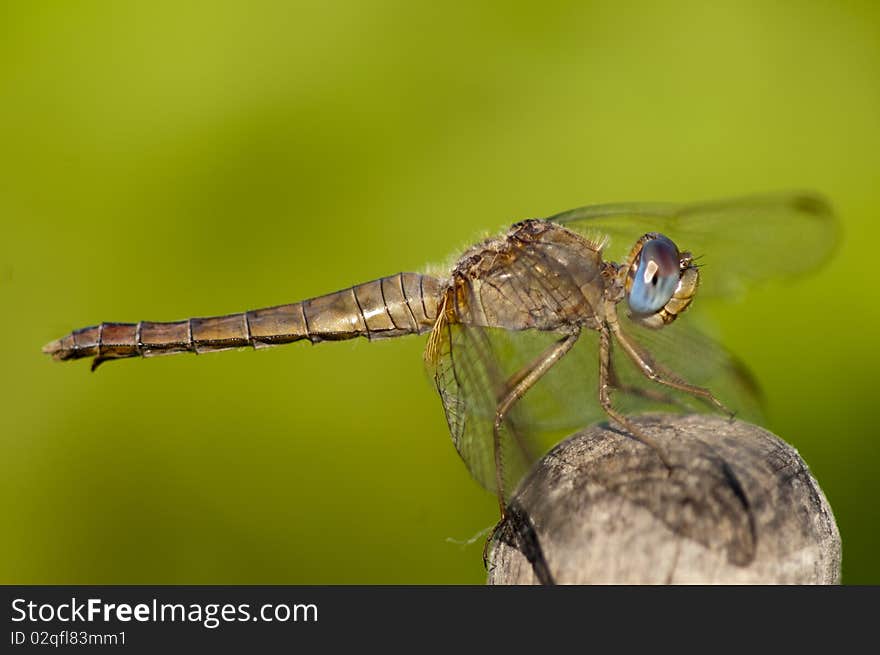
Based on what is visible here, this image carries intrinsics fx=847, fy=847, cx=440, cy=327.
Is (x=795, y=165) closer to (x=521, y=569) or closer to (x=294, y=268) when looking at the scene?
(x=294, y=268)

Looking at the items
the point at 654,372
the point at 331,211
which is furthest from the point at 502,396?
the point at 331,211

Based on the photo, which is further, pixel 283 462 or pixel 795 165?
pixel 795 165

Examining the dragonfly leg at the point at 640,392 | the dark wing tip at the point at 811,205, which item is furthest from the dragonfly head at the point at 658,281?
the dark wing tip at the point at 811,205

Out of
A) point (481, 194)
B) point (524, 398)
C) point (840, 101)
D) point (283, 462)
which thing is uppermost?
point (840, 101)

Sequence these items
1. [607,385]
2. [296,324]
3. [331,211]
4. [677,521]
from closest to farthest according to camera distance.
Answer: [677,521] < [607,385] < [296,324] < [331,211]

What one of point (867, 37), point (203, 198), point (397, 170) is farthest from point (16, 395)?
point (867, 37)

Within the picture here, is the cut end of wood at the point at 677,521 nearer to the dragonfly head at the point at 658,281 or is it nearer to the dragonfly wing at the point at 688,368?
the dragonfly wing at the point at 688,368

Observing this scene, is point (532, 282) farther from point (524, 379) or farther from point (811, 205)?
point (811, 205)
